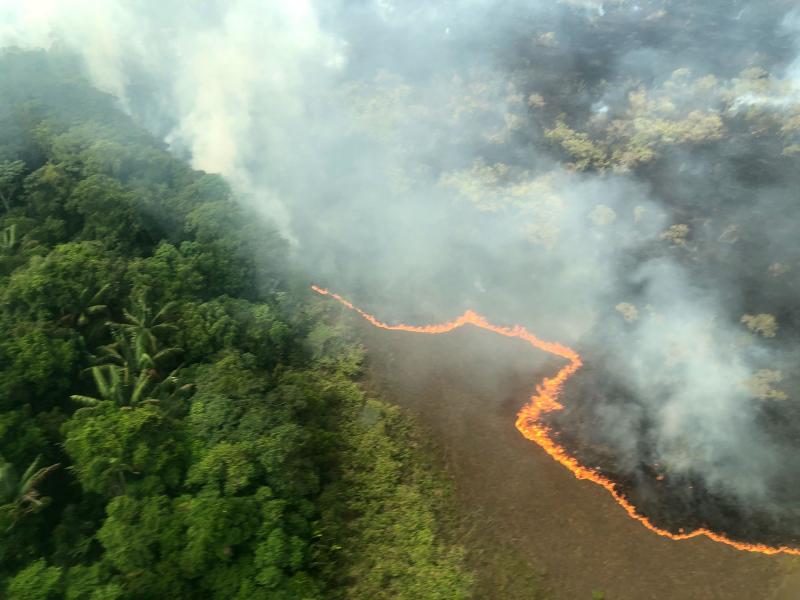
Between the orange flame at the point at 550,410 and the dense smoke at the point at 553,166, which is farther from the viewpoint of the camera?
the dense smoke at the point at 553,166

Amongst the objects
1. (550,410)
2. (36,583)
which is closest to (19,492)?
(36,583)

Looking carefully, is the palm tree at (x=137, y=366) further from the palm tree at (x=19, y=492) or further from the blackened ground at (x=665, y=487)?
the blackened ground at (x=665, y=487)

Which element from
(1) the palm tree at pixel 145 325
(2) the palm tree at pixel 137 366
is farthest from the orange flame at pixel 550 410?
(2) the palm tree at pixel 137 366

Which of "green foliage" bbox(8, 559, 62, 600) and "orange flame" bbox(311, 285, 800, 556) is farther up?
"orange flame" bbox(311, 285, 800, 556)

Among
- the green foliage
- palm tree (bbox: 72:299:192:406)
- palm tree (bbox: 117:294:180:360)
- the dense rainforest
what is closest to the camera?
the green foliage

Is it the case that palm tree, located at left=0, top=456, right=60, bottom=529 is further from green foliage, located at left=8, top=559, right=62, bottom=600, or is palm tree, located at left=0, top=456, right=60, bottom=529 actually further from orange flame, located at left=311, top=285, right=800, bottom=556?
orange flame, located at left=311, top=285, right=800, bottom=556

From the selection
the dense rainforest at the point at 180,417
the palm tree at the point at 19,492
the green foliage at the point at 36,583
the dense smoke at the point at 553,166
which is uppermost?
the dense smoke at the point at 553,166

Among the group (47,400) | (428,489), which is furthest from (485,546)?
(47,400)

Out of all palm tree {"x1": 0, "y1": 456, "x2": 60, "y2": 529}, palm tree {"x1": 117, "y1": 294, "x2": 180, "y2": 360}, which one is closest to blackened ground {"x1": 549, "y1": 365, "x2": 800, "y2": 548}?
palm tree {"x1": 117, "y1": 294, "x2": 180, "y2": 360}

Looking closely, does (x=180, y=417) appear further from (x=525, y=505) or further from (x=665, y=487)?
(x=665, y=487)
